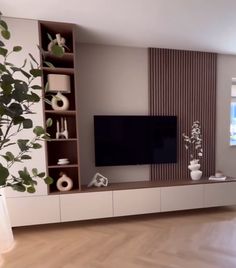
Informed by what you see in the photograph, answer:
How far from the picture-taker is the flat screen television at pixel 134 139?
124 inches

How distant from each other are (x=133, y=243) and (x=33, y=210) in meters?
1.27

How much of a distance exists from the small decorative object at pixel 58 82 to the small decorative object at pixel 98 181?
1270 mm

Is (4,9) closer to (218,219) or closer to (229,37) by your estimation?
(229,37)

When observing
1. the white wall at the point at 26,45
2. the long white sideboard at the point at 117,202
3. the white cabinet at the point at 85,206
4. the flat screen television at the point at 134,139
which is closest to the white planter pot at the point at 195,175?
the long white sideboard at the point at 117,202

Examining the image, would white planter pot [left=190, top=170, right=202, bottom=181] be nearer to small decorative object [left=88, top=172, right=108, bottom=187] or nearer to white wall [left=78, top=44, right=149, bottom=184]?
white wall [left=78, top=44, right=149, bottom=184]

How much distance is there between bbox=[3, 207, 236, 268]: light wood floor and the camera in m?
2.03

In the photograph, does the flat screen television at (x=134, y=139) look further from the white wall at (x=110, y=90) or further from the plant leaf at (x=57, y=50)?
the plant leaf at (x=57, y=50)

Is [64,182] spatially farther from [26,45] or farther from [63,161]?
[26,45]

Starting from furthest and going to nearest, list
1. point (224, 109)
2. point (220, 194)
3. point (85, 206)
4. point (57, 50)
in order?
point (224, 109)
point (220, 194)
point (85, 206)
point (57, 50)

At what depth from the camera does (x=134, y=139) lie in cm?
324

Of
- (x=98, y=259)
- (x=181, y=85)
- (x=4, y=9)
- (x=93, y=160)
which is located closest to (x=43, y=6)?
(x=4, y=9)

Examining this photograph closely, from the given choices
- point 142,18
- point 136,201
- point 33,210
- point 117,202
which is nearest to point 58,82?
point 142,18

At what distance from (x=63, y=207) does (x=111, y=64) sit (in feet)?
7.13

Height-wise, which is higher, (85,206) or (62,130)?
(62,130)
